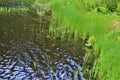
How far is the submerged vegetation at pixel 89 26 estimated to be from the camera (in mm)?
12789

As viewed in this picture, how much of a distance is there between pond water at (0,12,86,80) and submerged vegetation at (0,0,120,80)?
0.62 metres

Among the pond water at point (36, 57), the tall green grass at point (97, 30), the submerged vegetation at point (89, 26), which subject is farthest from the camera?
the pond water at point (36, 57)

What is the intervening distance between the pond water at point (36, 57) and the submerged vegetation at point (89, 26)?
2.03 ft

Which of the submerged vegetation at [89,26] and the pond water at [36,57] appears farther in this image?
the pond water at [36,57]

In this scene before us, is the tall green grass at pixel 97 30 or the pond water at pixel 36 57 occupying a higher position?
the tall green grass at pixel 97 30

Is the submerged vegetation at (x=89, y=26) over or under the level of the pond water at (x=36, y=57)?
over

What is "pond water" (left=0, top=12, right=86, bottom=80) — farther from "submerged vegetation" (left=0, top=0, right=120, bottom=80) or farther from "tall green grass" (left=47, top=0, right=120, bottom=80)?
"tall green grass" (left=47, top=0, right=120, bottom=80)

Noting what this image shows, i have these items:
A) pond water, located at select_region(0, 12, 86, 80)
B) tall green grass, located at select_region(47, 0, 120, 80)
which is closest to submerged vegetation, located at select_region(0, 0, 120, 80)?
tall green grass, located at select_region(47, 0, 120, 80)

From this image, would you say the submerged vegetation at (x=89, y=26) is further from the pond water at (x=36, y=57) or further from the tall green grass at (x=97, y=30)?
the pond water at (x=36, y=57)

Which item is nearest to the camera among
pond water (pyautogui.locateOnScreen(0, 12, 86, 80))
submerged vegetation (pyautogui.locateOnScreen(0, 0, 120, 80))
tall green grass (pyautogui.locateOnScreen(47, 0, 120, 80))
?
tall green grass (pyautogui.locateOnScreen(47, 0, 120, 80))

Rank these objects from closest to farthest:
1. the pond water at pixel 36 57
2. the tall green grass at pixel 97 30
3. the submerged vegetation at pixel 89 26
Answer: the tall green grass at pixel 97 30, the submerged vegetation at pixel 89 26, the pond water at pixel 36 57

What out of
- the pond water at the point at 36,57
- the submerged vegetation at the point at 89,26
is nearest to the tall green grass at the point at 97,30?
the submerged vegetation at the point at 89,26

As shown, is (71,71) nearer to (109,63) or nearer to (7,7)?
(109,63)

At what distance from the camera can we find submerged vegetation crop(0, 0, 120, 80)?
12.8 meters
